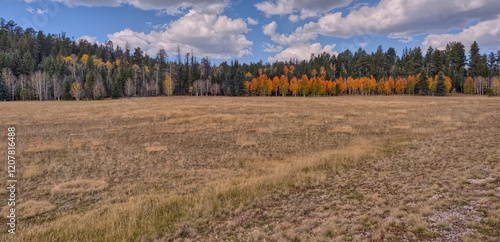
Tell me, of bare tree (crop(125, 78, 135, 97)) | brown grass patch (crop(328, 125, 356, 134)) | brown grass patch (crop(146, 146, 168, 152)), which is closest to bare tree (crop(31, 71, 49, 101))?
bare tree (crop(125, 78, 135, 97))

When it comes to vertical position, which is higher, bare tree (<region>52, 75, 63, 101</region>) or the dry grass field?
bare tree (<region>52, 75, 63, 101</region>)

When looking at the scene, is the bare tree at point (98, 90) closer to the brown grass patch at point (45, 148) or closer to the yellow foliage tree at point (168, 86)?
the yellow foliage tree at point (168, 86)

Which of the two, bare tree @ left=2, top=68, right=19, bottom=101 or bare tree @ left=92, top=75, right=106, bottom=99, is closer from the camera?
bare tree @ left=2, top=68, right=19, bottom=101

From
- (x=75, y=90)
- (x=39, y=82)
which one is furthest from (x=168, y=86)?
(x=39, y=82)

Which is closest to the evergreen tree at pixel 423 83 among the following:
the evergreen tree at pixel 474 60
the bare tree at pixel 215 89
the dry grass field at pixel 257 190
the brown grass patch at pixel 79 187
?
the evergreen tree at pixel 474 60

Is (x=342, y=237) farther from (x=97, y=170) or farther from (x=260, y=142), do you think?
(x=260, y=142)

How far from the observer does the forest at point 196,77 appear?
81.1 meters

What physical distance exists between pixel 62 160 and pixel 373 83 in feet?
382

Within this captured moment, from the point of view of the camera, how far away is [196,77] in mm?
104125

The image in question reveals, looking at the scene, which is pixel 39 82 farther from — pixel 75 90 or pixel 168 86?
pixel 168 86

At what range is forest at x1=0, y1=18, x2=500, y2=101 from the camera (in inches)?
3194

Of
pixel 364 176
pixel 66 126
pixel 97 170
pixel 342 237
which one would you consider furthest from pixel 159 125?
pixel 342 237

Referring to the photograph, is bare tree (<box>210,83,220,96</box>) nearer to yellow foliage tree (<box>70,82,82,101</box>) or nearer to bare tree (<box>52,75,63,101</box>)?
yellow foliage tree (<box>70,82,82,101</box>)

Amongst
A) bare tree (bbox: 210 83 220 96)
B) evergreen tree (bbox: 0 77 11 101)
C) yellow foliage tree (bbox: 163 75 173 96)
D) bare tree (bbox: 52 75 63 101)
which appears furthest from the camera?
bare tree (bbox: 210 83 220 96)
